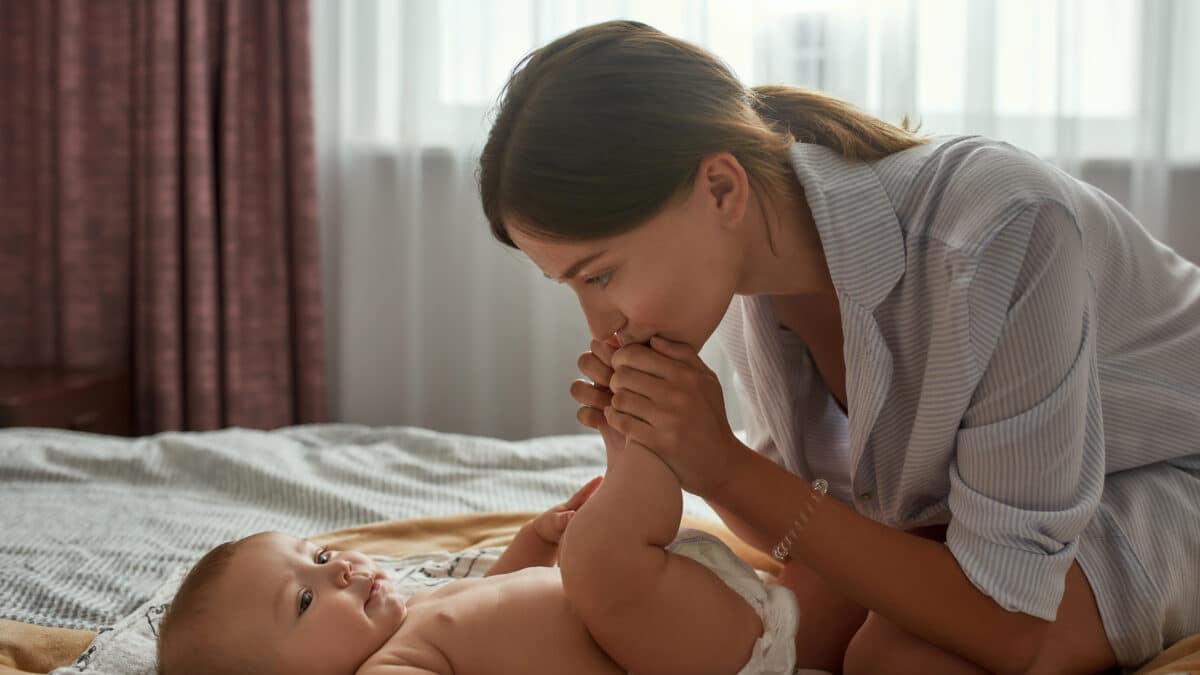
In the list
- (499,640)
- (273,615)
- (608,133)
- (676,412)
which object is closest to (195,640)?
(273,615)

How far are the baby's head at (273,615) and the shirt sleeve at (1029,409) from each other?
616mm

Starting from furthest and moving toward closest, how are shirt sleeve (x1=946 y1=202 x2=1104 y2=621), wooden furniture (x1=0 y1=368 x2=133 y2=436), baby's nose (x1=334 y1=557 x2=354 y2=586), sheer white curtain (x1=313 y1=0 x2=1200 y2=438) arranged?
1. sheer white curtain (x1=313 y1=0 x2=1200 y2=438)
2. wooden furniture (x1=0 y1=368 x2=133 y2=436)
3. baby's nose (x1=334 y1=557 x2=354 y2=586)
4. shirt sleeve (x1=946 y1=202 x2=1104 y2=621)

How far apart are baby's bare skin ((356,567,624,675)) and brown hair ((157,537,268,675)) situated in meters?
0.13

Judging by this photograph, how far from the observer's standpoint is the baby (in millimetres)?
1042

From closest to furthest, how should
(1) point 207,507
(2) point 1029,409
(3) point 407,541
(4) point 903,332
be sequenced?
(2) point 1029,409 < (4) point 903,332 < (3) point 407,541 < (1) point 207,507

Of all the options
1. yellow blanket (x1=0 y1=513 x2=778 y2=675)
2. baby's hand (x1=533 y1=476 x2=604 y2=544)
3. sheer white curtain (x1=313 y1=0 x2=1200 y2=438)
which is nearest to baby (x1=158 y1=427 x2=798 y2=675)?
baby's hand (x1=533 y1=476 x2=604 y2=544)

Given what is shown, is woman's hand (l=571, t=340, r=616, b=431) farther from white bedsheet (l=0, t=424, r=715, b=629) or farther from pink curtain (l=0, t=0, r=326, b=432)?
pink curtain (l=0, t=0, r=326, b=432)

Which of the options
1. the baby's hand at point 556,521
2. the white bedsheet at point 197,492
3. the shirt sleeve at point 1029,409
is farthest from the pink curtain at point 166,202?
the shirt sleeve at point 1029,409

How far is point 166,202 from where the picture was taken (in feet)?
10.2

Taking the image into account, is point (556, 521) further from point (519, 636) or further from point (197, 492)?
point (197, 492)

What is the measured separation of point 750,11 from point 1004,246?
2250 millimetres

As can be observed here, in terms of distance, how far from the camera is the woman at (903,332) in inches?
40.9

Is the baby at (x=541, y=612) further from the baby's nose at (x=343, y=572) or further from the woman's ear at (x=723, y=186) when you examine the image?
the woman's ear at (x=723, y=186)

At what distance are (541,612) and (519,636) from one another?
0.03 metres
